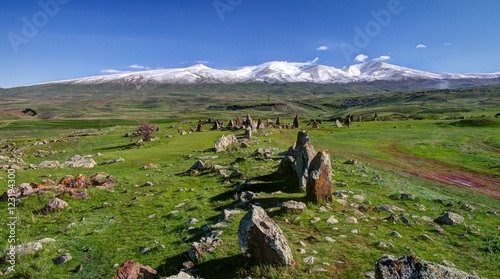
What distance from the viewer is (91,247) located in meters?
14.1

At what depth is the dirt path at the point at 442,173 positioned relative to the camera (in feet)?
103

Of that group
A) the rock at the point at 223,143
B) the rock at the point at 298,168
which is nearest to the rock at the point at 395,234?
the rock at the point at 298,168

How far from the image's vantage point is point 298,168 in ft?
72.2

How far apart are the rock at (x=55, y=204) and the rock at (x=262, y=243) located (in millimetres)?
13603

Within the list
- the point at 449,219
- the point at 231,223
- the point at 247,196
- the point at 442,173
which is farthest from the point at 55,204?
the point at 442,173

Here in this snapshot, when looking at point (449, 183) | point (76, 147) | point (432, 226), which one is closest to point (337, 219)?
point (432, 226)

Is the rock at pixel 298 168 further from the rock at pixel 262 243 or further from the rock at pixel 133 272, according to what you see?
the rock at pixel 133 272

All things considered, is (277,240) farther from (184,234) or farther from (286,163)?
(286,163)

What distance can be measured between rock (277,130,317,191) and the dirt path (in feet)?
59.0

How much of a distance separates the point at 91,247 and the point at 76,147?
157ft

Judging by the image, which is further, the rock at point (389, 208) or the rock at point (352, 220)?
the rock at point (389, 208)

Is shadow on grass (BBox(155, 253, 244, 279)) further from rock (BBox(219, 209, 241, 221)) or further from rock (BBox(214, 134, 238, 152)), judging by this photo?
rock (BBox(214, 134, 238, 152))

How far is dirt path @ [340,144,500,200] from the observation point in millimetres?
31259

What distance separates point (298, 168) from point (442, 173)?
79.0 feet
